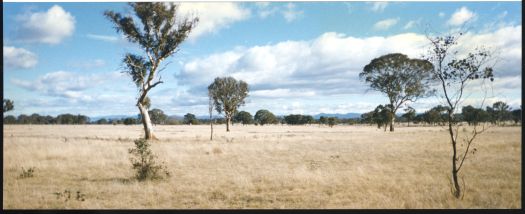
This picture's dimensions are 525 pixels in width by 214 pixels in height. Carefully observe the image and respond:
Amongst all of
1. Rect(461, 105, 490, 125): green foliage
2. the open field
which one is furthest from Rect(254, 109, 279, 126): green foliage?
Rect(461, 105, 490, 125): green foliage

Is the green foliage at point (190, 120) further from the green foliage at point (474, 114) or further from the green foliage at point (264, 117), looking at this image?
the green foliage at point (474, 114)

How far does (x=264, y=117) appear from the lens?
13062 centimetres

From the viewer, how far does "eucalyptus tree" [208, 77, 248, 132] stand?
221 feet

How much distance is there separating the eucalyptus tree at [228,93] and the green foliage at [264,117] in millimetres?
60497

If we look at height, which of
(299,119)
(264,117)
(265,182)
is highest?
(264,117)

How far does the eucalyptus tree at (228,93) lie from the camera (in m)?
67.5

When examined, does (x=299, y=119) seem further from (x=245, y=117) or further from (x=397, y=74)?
(x=397, y=74)

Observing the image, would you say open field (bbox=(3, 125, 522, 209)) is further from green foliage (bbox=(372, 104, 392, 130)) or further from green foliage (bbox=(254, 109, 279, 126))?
green foliage (bbox=(254, 109, 279, 126))

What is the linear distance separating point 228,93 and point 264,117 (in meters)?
63.2

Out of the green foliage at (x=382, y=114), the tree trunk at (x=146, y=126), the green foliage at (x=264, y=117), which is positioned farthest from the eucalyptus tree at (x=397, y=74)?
the green foliage at (x=264, y=117)

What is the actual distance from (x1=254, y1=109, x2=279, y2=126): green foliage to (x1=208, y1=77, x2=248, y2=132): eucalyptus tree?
198 feet

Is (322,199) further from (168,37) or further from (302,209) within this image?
(168,37)

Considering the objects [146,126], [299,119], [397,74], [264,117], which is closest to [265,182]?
[146,126]

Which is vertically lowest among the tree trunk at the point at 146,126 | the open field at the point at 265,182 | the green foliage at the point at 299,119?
the open field at the point at 265,182
